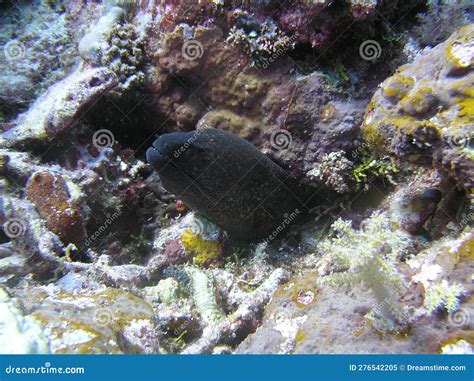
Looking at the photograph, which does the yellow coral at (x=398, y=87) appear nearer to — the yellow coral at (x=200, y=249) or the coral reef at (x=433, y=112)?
the coral reef at (x=433, y=112)

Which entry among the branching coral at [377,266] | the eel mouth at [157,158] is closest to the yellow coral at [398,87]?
the branching coral at [377,266]

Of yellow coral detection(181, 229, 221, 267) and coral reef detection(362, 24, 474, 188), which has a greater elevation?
coral reef detection(362, 24, 474, 188)

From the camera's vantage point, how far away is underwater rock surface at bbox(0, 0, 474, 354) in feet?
8.32

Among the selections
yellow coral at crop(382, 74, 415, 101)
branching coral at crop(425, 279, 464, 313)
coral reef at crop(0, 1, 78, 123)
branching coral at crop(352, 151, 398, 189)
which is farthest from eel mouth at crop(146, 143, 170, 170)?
coral reef at crop(0, 1, 78, 123)

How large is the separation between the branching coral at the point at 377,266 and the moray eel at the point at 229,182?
5.59 feet

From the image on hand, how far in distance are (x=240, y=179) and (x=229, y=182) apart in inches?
5.7

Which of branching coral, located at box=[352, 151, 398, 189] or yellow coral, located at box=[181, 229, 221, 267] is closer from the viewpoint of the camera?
branching coral, located at box=[352, 151, 398, 189]

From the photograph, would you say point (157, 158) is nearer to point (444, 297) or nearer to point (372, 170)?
point (372, 170)

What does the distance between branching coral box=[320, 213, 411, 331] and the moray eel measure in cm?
170

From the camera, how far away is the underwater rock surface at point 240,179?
2537 millimetres

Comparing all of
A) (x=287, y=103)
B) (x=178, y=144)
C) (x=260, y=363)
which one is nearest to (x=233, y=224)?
(x=178, y=144)

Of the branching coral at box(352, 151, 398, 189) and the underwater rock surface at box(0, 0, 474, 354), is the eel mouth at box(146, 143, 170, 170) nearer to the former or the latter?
the underwater rock surface at box(0, 0, 474, 354)

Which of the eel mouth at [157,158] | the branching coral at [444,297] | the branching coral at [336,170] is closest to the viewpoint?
the branching coral at [444,297]

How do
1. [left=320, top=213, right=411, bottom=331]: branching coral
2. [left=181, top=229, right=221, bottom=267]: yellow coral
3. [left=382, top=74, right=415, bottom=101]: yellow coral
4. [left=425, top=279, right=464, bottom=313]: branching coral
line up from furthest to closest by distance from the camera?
[left=181, top=229, right=221, bottom=267]: yellow coral, [left=382, top=74, right=415, bottom=101]: yellow coral, [left=320, top=213, right=411, bottom=331]: branching coral, [left=425, top=279, right=464, bottom=313]: branching coral
